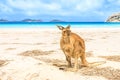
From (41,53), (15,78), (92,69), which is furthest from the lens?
(41,53)

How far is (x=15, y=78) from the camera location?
888cm

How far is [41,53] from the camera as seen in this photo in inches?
528

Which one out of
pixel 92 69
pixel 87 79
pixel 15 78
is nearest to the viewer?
pixel 87 79

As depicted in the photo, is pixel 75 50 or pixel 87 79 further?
pixel 75 50

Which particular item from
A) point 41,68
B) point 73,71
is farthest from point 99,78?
point 41,68

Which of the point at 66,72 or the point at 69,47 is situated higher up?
the point at 69,47

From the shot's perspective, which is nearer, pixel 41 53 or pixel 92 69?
pixel 92 69

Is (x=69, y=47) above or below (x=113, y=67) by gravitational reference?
above

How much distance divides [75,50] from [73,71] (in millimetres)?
581

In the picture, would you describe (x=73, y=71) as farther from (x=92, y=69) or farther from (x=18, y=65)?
(x=18, y=65)

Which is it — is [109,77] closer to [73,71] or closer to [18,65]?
[73,71]

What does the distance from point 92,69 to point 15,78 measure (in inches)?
86.2

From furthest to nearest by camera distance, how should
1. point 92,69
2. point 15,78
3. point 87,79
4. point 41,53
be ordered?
1. point 41,53
2. point 92,69
3. point 15,78
4. point 87,79

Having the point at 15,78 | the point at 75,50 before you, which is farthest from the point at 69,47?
the point at 15,78
